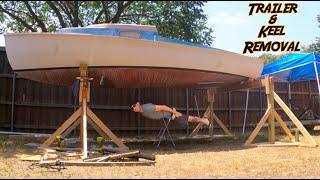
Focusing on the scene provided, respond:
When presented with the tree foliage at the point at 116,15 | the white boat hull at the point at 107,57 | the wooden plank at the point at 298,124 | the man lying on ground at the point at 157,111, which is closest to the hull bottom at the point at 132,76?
the white boat hull at the point at 107,57

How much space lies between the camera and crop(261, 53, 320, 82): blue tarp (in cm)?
1224

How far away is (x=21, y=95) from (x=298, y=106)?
34.0 feet

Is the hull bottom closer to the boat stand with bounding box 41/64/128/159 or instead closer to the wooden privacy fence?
the boat stand with bounding box 41/64/128/159

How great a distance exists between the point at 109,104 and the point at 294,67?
5.70 metres

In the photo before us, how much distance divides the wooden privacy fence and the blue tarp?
1566mm

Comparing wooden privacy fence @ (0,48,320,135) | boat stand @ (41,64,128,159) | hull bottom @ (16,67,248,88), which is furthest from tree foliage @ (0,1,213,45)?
boat stand @ (41,64,128,159)

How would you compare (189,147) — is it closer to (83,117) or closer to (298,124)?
(298,124)

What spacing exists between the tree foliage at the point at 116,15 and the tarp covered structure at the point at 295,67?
4369mm

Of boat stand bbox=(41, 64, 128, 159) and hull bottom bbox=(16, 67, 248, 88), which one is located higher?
hull bottom bbox=(16, 67, 248, 88)

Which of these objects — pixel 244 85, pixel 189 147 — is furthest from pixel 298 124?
pixel 189 147

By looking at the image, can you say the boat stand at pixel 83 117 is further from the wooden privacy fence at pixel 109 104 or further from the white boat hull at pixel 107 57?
the wooden privacy fence at pixel 109 104

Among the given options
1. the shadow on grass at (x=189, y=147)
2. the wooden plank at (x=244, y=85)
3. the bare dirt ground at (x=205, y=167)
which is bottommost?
the bare dirt ground at (x=205, y=167)

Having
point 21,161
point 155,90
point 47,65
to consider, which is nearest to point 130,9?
point 155,90

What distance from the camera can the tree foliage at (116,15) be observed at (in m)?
16.9
